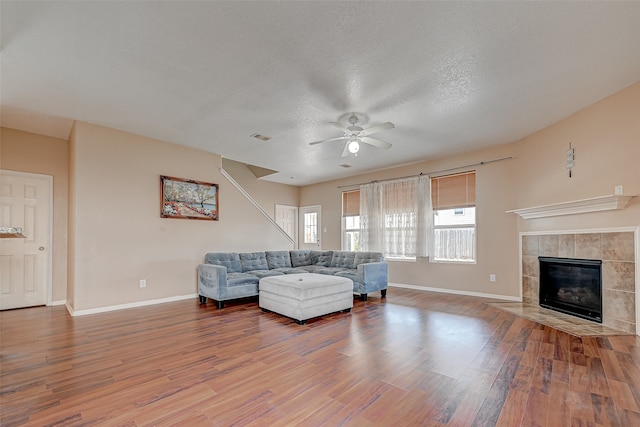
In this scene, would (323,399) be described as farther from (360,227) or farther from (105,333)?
(360,227)

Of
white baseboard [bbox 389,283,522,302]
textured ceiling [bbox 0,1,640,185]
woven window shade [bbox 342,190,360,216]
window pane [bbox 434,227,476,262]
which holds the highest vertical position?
textured ceiling [bbox 0,1,640,185]

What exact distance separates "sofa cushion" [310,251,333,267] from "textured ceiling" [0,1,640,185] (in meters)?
2.95

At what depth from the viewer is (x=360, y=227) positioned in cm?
716

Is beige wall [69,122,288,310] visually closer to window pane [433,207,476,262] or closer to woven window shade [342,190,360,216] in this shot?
woven window shade [342,190,360,216]

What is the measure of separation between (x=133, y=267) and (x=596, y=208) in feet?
21.3

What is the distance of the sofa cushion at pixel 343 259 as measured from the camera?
5.96 m

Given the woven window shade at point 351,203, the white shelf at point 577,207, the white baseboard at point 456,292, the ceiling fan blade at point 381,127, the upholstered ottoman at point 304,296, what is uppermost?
the ceiling fan blade at point 381,127

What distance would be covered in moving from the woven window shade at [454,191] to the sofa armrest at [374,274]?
183 centimetres

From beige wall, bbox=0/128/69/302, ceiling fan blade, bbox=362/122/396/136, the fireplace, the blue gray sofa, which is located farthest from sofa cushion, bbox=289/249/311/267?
the fireplace

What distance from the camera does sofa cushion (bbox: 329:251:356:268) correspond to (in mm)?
5958

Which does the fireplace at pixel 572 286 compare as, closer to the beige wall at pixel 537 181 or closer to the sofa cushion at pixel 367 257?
the beige wall at pixel 537 181

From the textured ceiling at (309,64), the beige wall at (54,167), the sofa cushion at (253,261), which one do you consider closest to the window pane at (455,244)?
the textured ceiling at (309,64)

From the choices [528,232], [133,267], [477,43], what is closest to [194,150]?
[133,267]

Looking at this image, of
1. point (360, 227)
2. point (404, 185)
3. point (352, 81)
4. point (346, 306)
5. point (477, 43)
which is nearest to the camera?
point (477, 43)
